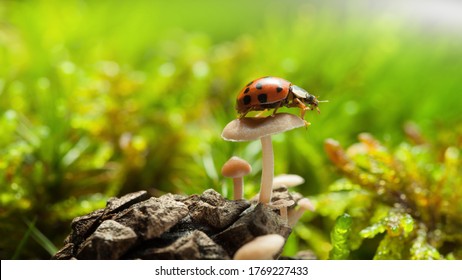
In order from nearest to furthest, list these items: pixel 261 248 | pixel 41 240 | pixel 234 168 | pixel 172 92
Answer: pixel 261 248
pixel 234 168
pixel 41 240
pixel 172 92

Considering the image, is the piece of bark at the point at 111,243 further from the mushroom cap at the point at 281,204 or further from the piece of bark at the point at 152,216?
the mushroom cap at the point at 281,204

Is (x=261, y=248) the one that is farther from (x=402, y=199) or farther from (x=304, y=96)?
(x=402, y=199)

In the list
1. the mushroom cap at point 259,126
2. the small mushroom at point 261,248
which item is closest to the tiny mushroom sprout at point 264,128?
the mushroom cap at point 259,126

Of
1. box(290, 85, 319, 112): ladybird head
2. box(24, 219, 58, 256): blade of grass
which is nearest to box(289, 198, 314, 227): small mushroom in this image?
box(290, 85, 319, 112): ladybird head

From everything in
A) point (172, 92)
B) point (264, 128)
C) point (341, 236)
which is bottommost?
point (341, 236)

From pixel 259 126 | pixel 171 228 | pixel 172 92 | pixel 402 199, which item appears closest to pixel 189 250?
pixel 171 228
